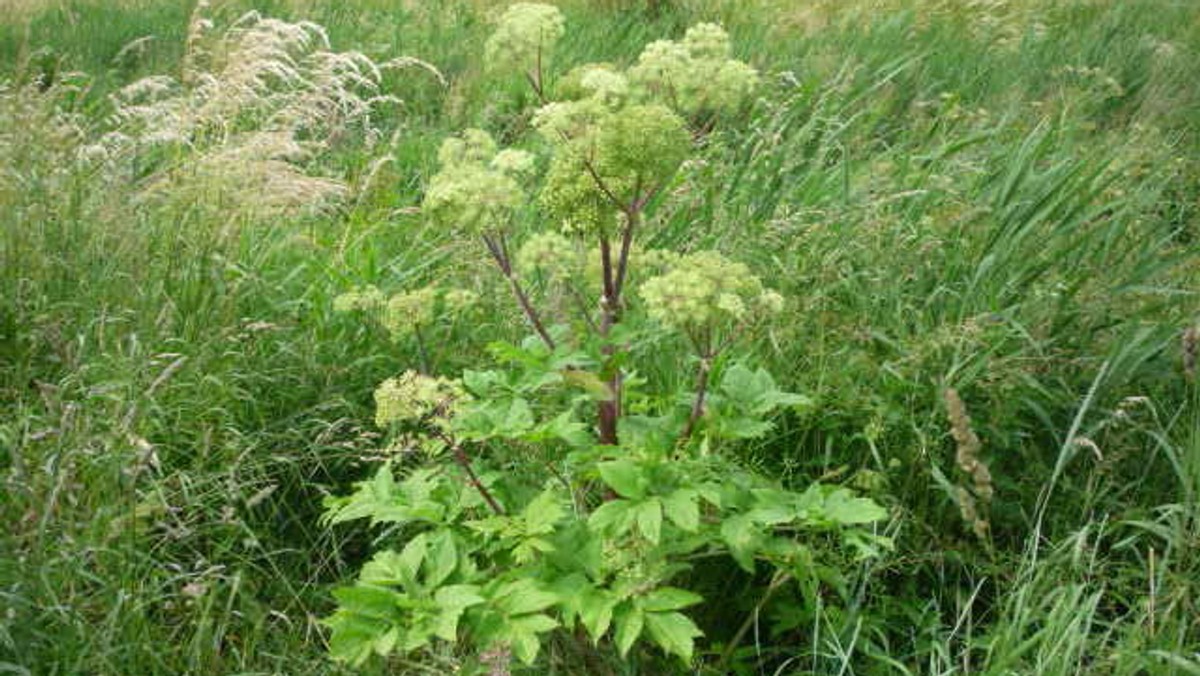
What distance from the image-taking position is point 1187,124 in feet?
19.5

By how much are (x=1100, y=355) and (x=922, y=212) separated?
832 millimetres

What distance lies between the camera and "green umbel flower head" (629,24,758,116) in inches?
100.0

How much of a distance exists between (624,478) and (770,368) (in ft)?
4.32

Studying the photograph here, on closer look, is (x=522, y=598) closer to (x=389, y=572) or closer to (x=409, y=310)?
(x=389, y=572)

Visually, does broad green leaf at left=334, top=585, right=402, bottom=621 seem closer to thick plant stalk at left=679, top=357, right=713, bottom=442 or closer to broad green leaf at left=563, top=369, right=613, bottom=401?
broad green leaf at left=563, top=369, right=613, bottom=401

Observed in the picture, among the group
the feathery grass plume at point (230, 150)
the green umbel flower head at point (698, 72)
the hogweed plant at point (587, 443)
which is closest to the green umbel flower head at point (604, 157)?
the hogweed plant at point (587, 443)

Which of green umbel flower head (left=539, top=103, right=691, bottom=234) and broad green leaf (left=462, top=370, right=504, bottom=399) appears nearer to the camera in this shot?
green umbel flower head (left=539, top=103, right=691, bottom=234)

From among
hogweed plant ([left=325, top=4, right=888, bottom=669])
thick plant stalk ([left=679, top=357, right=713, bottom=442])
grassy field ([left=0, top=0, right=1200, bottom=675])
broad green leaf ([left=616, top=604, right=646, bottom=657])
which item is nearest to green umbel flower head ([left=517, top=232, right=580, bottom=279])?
hogweed plant ([left=325, top=4, right=888, bottom=669])


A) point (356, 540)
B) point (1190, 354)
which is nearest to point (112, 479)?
point (356, 540)

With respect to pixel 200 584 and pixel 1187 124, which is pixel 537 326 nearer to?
pixel 200 584

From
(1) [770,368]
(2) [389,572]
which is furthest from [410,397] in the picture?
(1) [770,368]

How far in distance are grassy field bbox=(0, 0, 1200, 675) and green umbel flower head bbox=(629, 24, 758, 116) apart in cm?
98

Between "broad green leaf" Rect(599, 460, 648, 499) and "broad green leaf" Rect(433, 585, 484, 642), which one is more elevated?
"broad green leaf" Rect(599, 460, 648, 499)

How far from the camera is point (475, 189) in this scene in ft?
7.94
